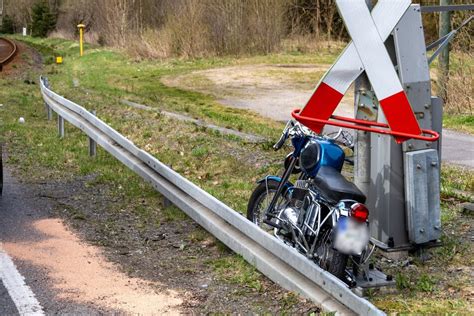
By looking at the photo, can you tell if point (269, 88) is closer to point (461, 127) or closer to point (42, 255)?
point (461, 127)

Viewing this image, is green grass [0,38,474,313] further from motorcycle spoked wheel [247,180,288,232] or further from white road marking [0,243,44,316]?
white road marking [0,243,44,316]

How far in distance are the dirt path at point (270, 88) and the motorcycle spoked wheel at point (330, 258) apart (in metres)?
7.01

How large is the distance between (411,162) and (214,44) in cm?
3299

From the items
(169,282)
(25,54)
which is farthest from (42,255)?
(25,54)

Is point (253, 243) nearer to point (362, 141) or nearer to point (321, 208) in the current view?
point (321, 208)

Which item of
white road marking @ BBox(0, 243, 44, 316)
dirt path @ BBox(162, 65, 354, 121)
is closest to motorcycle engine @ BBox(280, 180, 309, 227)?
white road marking @ BBox(0, 243, 44, 316)

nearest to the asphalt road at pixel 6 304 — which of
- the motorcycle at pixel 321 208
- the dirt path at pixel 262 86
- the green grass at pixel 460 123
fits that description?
the motorcycle at pixel 321 208

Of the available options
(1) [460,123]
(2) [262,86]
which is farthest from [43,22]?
(1) [460,123]

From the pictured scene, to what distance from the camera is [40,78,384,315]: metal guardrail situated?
16.5 feet

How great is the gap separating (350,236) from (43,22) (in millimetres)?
70864

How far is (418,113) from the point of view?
635 cm

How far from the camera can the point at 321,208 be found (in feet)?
18.9

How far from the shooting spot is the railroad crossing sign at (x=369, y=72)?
227 inches

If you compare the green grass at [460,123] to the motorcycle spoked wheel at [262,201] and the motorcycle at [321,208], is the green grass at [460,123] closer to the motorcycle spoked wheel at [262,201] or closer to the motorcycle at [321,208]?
the motorcycle spoked wheel at [262,201]
